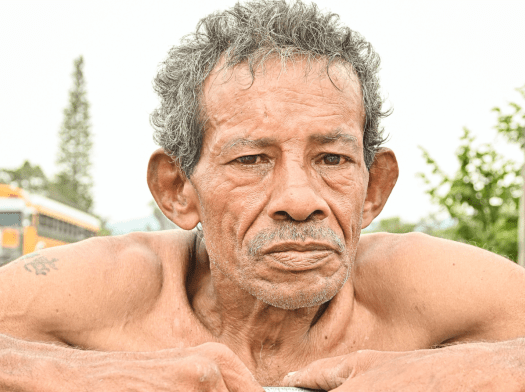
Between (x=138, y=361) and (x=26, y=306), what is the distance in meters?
0.86

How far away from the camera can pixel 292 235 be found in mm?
Answer: 2330

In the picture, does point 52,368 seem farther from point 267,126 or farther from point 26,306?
point 267,126

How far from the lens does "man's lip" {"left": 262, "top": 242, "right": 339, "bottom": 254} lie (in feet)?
7.68

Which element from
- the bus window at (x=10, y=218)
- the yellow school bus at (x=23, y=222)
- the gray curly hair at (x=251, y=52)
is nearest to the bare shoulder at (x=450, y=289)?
the gray curly hair at (x=251, y=52)

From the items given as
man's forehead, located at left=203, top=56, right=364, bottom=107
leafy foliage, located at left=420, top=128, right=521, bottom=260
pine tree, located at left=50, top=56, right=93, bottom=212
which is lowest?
pine tree, located at left=50, top=56, right=93, bottom=212

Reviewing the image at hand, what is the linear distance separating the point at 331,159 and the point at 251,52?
0.61 meters

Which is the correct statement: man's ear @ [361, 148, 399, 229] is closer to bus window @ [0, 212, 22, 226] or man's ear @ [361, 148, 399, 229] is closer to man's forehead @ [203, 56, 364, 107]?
man's forehead @ [203, 56, 364, 107]

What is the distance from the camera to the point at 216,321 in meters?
2.88

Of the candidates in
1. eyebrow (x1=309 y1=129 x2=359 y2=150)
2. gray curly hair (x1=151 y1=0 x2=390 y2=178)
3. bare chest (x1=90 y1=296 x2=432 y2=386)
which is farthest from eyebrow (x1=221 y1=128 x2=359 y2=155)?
bare chest (x1=90 y1=296 x2=432 y2=386)

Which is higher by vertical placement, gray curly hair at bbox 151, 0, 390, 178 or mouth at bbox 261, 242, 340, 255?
gray curly hair at bbox 151, 0, 390, 178

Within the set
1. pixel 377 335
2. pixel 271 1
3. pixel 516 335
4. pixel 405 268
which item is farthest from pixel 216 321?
pixel 271 1

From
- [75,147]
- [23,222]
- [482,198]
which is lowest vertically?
[75,147]

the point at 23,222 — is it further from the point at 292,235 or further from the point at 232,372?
the point at 232,372

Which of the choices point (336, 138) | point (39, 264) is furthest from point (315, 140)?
point (39, 264)
